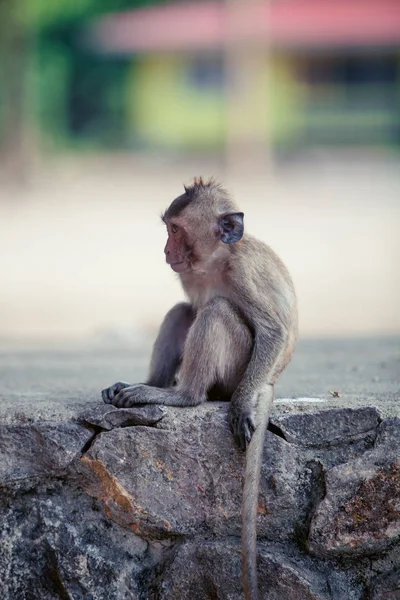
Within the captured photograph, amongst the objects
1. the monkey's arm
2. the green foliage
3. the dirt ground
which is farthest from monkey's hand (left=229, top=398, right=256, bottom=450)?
the green foliage

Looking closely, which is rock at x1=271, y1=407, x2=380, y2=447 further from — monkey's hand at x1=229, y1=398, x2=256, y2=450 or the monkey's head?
the monkey's head

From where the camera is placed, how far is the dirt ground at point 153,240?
14.2m

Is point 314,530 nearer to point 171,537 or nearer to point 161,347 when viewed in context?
point 171,537

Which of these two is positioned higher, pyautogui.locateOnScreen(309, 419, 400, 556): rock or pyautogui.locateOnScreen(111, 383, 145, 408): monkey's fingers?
pyautogui.locateOnScreen(111, 383, 145, 408): monkey's fingers

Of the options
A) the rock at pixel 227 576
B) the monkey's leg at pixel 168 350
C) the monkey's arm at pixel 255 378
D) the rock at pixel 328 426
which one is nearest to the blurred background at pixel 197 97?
the monkey's leg at pixel 168 350

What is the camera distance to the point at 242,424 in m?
4.46

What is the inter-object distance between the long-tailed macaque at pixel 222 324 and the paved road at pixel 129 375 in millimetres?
232

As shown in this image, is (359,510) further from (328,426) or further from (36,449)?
(36,449)

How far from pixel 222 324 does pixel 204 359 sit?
7.4 inches

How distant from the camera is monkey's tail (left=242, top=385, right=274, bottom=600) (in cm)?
418

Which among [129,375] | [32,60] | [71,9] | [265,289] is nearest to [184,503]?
[265,289]

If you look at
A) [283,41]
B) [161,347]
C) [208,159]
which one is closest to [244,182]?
[208,159]

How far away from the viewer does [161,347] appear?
5.31 m

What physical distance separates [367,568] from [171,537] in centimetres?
88
